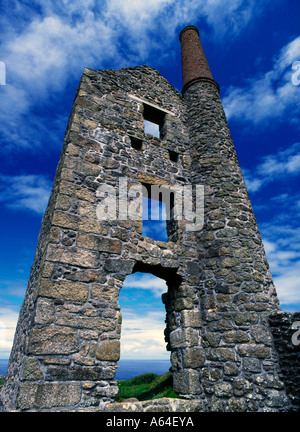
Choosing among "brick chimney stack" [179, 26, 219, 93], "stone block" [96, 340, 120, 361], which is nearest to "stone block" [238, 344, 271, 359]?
"stone block" [96, 340, 120, 361]

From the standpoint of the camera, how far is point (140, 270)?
611 centimetres

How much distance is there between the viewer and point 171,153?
316 inches

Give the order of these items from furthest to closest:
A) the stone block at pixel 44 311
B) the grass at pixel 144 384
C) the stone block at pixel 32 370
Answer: the grass at pixel 144 384 → the stone block at pixel 44 311 → the stone block at pixel 32 370

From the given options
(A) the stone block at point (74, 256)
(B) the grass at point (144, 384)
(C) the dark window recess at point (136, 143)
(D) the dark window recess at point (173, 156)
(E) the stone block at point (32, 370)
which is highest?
(D) the dark window recess at point (173, 156)

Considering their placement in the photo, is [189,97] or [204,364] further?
[189,97]

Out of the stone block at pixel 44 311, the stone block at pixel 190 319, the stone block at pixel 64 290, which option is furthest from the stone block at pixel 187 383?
the stone block at pixel 44 311

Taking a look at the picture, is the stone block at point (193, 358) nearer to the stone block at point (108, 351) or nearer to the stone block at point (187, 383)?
the stone block at point (187, 383)

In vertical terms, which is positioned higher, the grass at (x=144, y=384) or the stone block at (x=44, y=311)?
the stone block at (x=44, y=311)

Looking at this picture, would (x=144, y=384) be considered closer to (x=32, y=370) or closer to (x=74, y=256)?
(x=32, y=370)

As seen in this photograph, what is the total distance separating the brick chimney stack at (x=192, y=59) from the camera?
9.91 metres

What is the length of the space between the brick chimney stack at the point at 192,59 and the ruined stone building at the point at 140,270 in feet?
8.05

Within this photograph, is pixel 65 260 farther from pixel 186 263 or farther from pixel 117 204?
pixel 186 263
